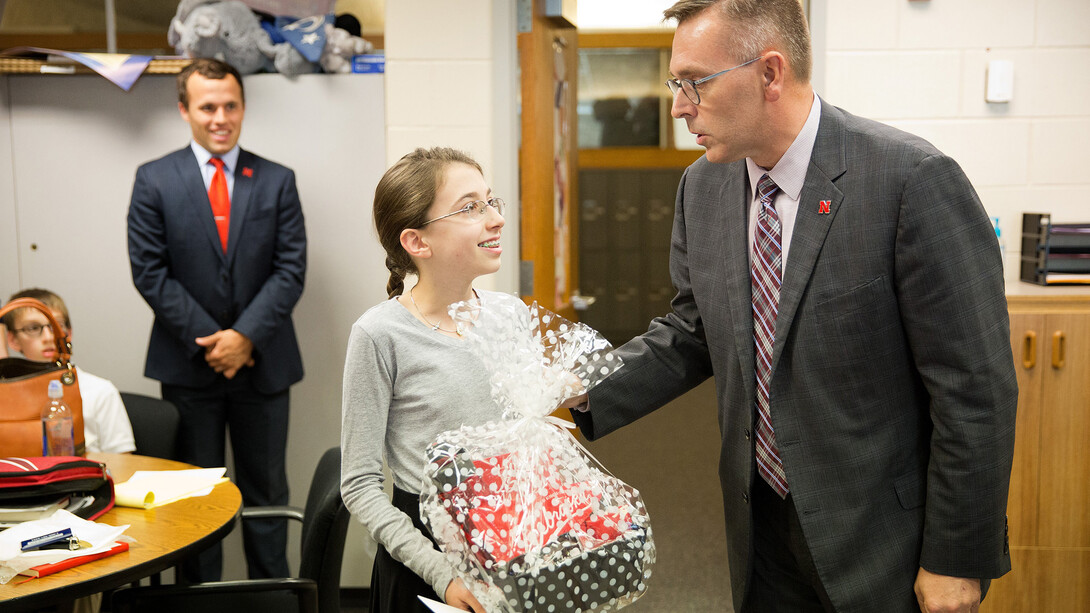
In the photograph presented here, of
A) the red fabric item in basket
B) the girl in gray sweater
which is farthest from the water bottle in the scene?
the red fabric item in basket

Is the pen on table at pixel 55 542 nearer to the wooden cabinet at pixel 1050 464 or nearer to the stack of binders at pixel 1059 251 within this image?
the wooden cabinet at pixel 1050 464

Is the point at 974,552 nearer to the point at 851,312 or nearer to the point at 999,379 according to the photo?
the point at 999,379

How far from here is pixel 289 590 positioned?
2.10 meters

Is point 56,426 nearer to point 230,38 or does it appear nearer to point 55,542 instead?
point 55,542

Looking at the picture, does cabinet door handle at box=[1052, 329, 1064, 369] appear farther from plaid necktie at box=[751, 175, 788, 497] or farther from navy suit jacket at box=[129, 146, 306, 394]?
navy suit jacket at box=[129, 146, 306, 394]

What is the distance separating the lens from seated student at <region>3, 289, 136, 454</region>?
2820mm

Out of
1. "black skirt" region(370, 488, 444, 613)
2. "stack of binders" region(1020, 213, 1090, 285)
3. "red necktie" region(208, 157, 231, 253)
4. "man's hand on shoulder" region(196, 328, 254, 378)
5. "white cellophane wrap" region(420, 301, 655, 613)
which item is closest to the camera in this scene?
"white cellophane wrap" region(420, 301, 655, 613)

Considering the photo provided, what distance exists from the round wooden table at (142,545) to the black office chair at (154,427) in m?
0.39

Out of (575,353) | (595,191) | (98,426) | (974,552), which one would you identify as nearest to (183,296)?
(98,426)

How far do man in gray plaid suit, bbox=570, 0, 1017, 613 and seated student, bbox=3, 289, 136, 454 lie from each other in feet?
6.28

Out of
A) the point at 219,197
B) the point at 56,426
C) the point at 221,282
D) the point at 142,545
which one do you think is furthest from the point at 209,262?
the point at 142,545

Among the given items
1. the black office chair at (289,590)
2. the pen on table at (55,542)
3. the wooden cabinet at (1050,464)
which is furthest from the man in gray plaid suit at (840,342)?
the wooden cabinet at (1050,464)

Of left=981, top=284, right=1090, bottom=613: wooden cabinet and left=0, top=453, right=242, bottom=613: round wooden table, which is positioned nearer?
left=0, top=453, right=242, bottom=613: round wooden table

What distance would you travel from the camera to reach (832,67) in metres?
2.96
